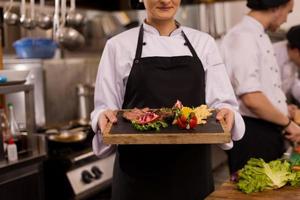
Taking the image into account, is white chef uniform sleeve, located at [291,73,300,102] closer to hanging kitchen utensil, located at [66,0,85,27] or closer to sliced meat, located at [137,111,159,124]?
hanging kitchen utensil, located at [66,0,85,27]

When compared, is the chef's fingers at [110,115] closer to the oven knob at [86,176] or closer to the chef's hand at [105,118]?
the chef's hand at [105,118]

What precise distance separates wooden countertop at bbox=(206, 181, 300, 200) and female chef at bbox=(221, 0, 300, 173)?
28.8 inches

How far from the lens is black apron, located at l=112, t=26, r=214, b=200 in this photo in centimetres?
160

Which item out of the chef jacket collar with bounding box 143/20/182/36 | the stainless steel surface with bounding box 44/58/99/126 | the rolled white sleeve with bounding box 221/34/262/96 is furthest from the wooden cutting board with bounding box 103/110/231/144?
the stainless steel surface with bounding box 44/58/99/126

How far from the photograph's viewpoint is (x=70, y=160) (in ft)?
8.70

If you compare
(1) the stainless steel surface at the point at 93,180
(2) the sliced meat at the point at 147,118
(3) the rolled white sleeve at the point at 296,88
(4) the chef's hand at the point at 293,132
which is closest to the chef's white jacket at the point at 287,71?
(3) the rolled white sleeve at the point at 296,88

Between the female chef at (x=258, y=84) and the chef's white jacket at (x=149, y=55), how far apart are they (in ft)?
1.88

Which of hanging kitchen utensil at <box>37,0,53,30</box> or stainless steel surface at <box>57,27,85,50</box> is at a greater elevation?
hanging kitchen utensil at <box>37,0,53,30</box>

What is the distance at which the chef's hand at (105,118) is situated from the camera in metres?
1.47

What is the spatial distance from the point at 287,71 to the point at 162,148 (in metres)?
1.63

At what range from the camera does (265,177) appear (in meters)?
1.53

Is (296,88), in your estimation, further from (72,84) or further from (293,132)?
(72,84)

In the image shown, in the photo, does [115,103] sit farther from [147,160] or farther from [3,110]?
[3,110]

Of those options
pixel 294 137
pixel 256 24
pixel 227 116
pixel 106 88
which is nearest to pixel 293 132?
pixel 294 137
